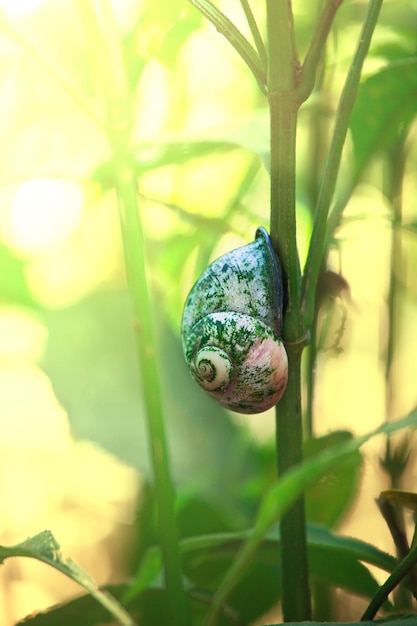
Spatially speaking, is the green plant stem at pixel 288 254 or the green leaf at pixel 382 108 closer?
the green plant stem at pixel 288 254

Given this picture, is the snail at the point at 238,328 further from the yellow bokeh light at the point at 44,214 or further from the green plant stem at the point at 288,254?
the yellow bokeh light at the point at 44,214

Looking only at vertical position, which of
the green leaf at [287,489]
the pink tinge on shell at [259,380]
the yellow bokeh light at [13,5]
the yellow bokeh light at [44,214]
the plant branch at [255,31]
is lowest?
the green leaf at [287,489]

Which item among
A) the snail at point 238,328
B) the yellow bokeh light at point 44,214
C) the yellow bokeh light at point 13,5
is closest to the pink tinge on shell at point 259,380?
the snail at point 238,328

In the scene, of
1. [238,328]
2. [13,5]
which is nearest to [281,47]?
[238,328]

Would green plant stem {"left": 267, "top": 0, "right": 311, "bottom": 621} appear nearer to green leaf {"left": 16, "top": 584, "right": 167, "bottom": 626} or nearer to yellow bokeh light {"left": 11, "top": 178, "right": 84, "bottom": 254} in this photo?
green leaf {"left": 16, "top": 584, "right": 167, "bottom": 626}

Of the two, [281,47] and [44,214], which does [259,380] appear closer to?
[281,47]

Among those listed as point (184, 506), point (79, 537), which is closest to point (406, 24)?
point (184, 506)

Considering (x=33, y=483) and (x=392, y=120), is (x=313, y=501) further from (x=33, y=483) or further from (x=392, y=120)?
(x=33, y=483)
